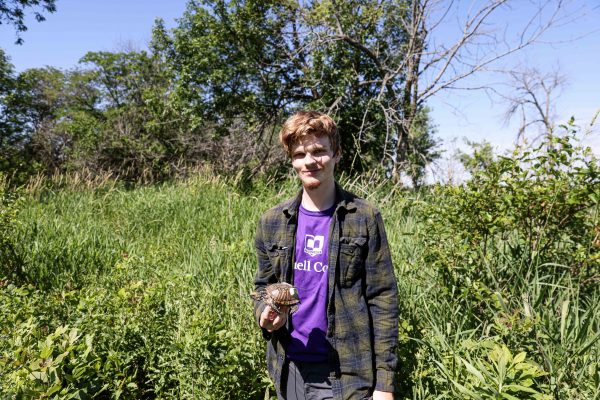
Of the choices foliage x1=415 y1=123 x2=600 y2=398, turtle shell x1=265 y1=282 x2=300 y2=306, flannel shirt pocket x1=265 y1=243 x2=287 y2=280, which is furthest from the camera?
foliage x1=415 y1=123 x2=600 y2=398

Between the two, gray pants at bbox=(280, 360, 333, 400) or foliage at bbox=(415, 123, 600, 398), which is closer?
gray pants at bbox=(280, 360, 333, 400)

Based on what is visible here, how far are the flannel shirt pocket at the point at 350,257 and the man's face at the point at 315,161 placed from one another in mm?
284

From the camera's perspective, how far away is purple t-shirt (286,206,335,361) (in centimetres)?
177

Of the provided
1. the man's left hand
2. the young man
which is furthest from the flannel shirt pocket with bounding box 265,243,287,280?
the man's left hand

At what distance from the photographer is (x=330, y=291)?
1735mm

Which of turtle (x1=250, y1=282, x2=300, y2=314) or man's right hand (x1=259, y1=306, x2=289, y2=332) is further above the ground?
turtle (x1=250, y1=282, x2=300, y2=314)

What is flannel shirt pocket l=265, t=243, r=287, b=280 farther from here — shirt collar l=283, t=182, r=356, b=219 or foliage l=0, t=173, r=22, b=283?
foliage l=0, t=173, r=22, b=283

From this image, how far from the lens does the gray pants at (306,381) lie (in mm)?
1767

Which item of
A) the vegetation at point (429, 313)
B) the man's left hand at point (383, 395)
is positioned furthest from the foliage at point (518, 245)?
the man's left hand at point (383, 395)

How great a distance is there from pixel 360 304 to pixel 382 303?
0.10 meters

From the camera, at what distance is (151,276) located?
3.54 meters

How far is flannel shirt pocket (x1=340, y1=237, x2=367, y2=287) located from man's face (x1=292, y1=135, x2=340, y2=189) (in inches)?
11.2

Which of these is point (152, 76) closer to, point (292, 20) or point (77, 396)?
point (292, 20)

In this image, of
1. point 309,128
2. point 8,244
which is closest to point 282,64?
point 8,244
